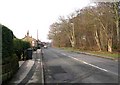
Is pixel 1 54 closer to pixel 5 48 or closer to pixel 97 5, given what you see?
pixel 5 48

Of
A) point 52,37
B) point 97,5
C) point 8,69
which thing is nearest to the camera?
point 8,69

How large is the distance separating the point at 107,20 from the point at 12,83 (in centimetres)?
4100

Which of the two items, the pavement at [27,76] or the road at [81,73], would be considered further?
the road at [81,73]

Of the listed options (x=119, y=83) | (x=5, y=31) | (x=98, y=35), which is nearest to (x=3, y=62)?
(x=5, y=31)

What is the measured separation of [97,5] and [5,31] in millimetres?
39895

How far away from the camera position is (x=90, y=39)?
277ft

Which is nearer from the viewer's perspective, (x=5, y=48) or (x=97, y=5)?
(x=5, y=48)

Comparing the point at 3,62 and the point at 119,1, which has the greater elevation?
the point at 119,1

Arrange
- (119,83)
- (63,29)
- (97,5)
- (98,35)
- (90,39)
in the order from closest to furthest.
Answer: (119,83)
(97,5)
(98,35)
(90,39)
(63,29)

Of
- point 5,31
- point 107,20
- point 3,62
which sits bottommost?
point 3,62

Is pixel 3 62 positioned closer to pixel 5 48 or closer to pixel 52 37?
pixel 5 48

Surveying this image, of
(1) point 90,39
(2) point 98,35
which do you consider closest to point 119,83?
(2) point 98,35

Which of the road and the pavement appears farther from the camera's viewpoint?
the road

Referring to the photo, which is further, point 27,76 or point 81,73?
point 81,73
